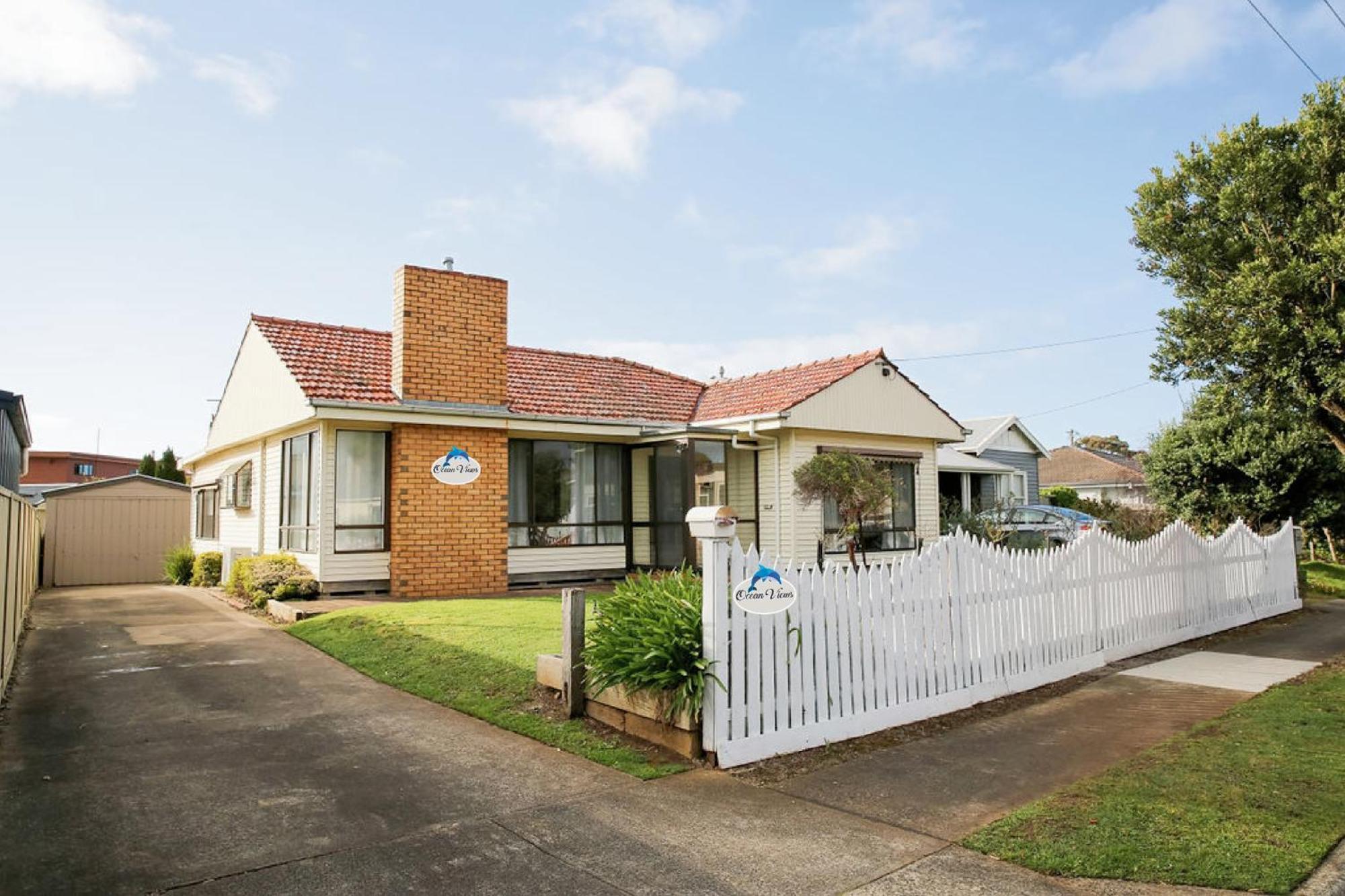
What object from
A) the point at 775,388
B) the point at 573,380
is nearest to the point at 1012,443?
the point at 775,388

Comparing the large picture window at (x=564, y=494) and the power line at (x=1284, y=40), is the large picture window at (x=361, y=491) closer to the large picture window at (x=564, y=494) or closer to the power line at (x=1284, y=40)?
the large picture window at (x=564, y=494)

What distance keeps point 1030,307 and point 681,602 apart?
2113cm

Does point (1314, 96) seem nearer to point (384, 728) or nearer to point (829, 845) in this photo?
point (829, 845)

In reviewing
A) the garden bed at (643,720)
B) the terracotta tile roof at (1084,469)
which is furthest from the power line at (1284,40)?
the terracotta tile roof at (1084,469)

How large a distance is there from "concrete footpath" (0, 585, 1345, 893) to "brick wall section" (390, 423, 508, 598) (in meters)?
5.80

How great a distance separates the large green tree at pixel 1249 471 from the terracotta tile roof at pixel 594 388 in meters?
11.7

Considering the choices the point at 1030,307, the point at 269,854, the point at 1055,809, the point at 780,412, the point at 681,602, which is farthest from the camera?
the point at 1030,307

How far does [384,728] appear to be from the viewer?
6.35 meters

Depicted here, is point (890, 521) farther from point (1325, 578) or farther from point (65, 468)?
point (65, 468)

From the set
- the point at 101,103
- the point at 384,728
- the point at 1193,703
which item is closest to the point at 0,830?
the point at 384,728

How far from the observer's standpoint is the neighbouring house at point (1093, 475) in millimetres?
44656

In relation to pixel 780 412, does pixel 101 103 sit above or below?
above

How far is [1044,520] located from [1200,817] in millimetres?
22507

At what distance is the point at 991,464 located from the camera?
3075cm
